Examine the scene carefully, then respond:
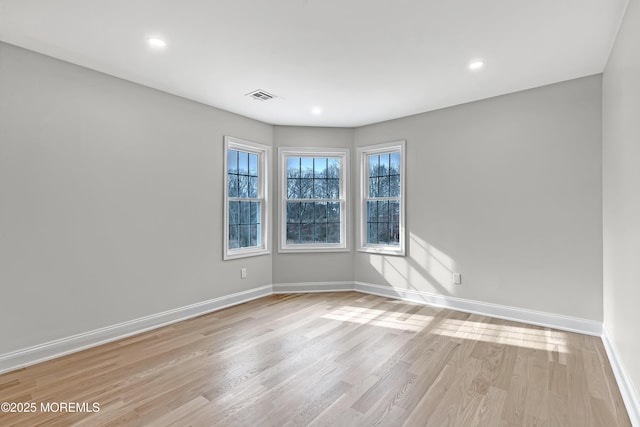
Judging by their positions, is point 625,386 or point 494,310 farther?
point 494,310

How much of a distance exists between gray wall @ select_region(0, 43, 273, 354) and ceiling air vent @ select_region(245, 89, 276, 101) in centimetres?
70

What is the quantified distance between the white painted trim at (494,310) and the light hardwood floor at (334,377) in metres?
0.14

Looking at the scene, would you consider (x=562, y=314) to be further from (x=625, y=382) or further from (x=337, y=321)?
(x=337, y=321)

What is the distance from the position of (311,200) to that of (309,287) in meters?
1.34

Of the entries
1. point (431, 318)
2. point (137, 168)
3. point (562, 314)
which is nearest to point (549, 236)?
point (562, 314)

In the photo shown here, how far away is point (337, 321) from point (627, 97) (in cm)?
308

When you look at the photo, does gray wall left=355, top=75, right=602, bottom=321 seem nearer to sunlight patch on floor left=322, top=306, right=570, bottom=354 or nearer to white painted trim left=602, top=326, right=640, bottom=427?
sunlight patch on floor left=322, top=306, right=570, bottom=354

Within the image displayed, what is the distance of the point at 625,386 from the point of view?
82.4 inches

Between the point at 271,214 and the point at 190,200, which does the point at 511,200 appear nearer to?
the point at 271,214

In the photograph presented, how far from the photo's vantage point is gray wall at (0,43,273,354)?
8.29 ft

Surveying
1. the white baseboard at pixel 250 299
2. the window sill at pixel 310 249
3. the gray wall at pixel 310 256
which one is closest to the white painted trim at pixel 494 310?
the white baseboard at pixel 250 299

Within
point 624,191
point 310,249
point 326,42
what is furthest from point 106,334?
point 624,191

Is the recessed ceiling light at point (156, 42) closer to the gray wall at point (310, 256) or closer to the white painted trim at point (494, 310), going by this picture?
the gray wall at point (310, 256)

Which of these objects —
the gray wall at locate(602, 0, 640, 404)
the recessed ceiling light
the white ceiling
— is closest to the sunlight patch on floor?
the gray wall at locate(602, 0, 640, 404)
